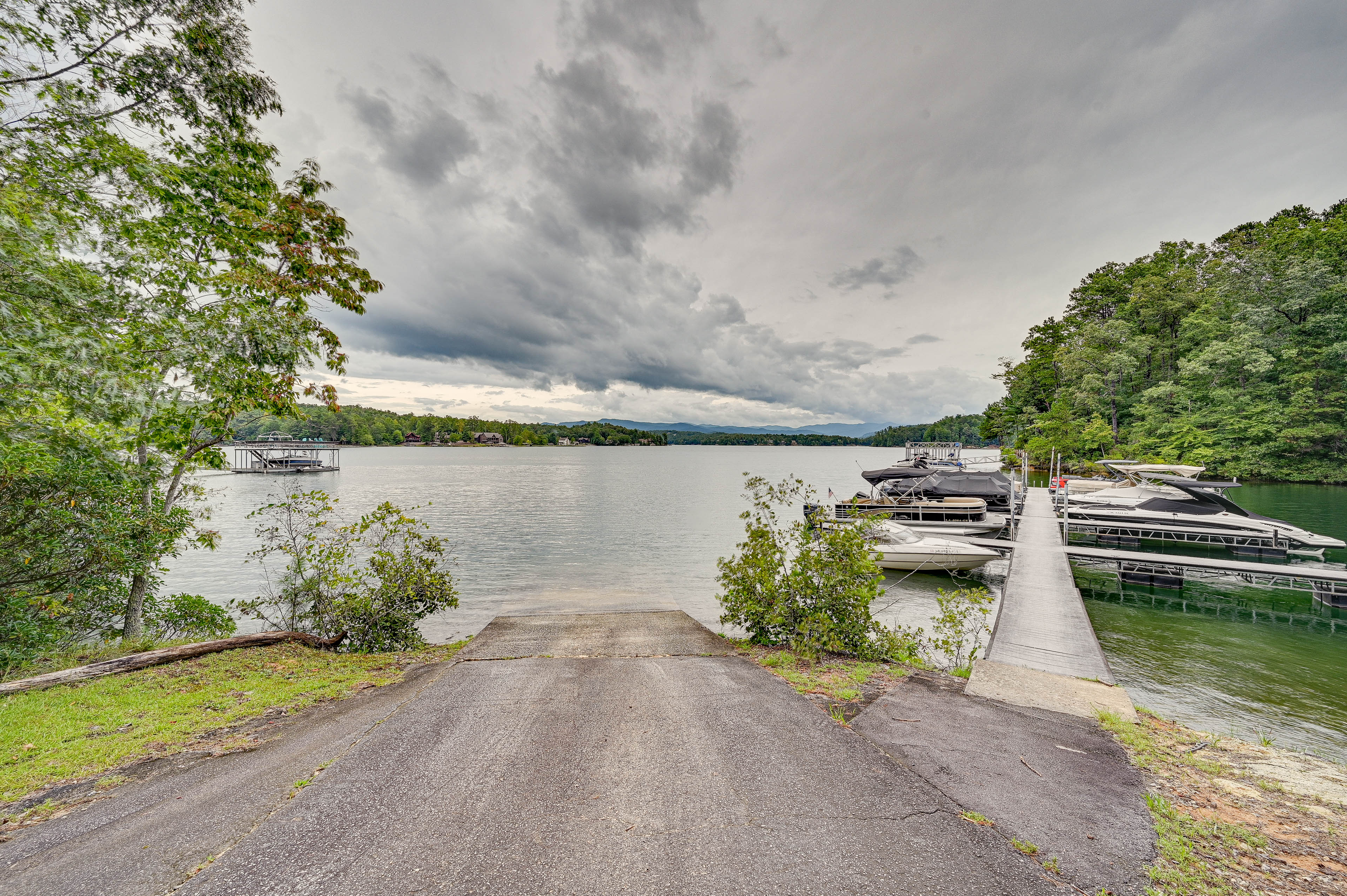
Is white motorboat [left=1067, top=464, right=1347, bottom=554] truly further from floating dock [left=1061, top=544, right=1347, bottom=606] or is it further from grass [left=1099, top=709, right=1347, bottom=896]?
grass [left=1099, top=709, right=1347, bottom=896]

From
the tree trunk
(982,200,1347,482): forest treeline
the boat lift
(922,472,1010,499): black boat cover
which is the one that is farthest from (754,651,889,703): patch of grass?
the boat lift

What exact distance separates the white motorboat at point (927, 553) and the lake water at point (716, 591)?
70 cm

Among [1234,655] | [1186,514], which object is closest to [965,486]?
[1186,514]

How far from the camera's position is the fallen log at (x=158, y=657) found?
16.9 feet

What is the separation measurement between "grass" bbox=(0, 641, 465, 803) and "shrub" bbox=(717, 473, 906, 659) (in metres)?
5.14

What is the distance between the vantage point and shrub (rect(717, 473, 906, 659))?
279 inches

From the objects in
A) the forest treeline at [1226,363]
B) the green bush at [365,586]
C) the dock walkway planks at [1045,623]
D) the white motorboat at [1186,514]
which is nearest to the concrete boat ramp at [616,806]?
the dock walkway planks at [1045,623]

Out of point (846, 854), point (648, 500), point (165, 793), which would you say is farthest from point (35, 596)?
point (648, 500)

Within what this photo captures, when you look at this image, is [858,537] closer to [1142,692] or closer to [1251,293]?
[1142,692]

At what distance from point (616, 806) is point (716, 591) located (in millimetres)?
12921

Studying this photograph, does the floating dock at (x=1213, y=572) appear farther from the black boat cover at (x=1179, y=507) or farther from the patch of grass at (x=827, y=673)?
the patch of grass at (x=827, y=673)

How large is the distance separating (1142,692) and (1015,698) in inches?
220

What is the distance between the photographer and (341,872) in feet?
8.70

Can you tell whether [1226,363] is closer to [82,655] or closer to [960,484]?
[960,484]
